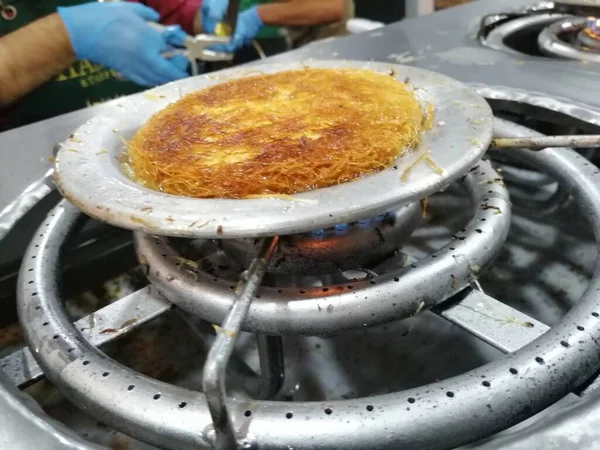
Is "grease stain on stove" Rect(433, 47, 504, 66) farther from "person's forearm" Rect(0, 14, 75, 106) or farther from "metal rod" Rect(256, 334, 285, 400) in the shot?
"person's forearm" Rect(0, 14, 75, 106)

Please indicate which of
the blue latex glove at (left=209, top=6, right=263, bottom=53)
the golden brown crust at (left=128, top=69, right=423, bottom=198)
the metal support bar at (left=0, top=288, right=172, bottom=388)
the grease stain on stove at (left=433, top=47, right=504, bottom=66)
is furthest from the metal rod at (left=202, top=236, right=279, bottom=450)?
the blue latex glove at (left=209, top=6, right=263, bottom=53)

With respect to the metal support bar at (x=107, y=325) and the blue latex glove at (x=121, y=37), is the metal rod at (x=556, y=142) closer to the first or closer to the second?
the metal support bar at (x=107, y=325)

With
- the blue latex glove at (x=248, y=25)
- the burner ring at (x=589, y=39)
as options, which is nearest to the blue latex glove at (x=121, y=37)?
the blue latex glove at (x=248, y=25)

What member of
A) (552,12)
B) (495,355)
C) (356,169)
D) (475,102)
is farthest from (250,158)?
(552,12)

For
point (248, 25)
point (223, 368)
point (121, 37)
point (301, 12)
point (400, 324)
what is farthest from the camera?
point (301, 12)

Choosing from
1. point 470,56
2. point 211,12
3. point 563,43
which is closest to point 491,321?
point 470,56

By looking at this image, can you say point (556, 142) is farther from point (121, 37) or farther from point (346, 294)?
point (121, 37)
